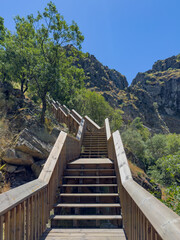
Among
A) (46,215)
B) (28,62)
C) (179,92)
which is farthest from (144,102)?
(46,215)

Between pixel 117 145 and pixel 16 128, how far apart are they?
464cm

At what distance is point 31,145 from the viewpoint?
5.86 m

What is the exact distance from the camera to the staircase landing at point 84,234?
2463 mm

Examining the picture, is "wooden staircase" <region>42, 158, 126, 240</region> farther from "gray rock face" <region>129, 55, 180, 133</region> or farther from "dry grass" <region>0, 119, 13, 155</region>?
"gray rock face" <region>129, 55, 180, 133</region>

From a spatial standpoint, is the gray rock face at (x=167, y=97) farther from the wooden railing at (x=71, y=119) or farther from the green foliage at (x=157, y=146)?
the wooden railing at (x=71, y=119)

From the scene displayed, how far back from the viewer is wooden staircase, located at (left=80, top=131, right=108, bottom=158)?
729 centimetres

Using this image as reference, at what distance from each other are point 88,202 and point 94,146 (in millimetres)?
4164

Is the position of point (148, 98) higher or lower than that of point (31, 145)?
higher

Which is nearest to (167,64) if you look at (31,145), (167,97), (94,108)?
(167,97)

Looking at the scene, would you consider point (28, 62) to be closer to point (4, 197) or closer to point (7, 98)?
point (7, 98)

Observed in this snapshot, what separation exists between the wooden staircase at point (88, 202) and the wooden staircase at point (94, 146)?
7.54ft

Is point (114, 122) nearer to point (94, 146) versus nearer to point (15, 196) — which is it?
point (94, 146)

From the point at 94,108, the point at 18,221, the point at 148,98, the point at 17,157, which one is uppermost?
the point at 148,98

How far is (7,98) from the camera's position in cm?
800
